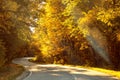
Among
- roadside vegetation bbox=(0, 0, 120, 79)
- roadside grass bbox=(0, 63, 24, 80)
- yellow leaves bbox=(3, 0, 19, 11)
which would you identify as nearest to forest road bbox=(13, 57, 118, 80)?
roadside grass bbox=(0, 63, 24, 80)

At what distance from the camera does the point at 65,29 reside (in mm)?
49656

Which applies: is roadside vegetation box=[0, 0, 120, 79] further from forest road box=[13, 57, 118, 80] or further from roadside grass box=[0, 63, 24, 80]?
forest road box=[13, 57, 118, 80]

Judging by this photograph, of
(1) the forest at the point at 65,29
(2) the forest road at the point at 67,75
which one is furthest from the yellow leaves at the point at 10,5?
(2) the forest road at the point at 67,75

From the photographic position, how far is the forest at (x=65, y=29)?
22219mm

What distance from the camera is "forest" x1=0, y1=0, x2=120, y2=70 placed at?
2222 centimetres

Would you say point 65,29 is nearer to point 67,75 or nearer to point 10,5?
point 67,75

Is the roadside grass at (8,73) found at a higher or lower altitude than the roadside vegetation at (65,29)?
lower

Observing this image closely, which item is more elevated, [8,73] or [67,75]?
[8,73]

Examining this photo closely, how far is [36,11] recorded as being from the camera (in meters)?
23.5

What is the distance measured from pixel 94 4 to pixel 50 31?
2309 cm

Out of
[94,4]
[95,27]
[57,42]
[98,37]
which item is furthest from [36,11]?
[57,42]

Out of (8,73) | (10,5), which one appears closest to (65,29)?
(8,73)

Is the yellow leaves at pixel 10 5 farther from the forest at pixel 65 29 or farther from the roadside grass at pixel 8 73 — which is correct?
the roadside grass at pixel 8 73

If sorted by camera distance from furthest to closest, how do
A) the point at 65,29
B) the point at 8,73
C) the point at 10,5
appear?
1. the point at 65,29
2. the point at 8,73
3. the point at 10,5
